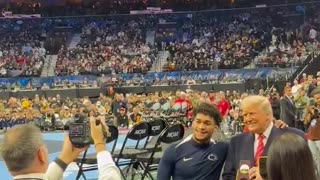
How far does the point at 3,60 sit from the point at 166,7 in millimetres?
13156

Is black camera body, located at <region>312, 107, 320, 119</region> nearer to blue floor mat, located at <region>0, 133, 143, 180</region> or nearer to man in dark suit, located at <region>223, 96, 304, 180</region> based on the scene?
man in dark suit, located at <region>223, 96, 304, 180</region>

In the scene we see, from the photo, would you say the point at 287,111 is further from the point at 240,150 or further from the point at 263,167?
the point at 263,167

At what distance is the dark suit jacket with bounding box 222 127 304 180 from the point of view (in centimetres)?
476

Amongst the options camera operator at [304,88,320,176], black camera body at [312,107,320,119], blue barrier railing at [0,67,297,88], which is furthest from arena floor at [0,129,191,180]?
blue barrier railing at [0,67,297,88]

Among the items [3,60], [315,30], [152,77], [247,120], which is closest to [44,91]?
[152,77]

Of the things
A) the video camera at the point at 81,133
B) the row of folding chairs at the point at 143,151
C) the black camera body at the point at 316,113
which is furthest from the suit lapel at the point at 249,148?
the row of folding chairs at the point at 143,151

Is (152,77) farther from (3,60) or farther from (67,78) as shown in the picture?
(3,60)

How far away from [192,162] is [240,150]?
17.0 inches

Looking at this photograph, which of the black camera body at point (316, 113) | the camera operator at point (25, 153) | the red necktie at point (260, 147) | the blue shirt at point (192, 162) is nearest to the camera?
the camera operator at point (25, 153)

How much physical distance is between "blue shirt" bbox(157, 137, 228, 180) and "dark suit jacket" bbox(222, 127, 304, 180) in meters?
0.12

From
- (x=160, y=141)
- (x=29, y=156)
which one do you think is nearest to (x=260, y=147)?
(x=29, y=156)

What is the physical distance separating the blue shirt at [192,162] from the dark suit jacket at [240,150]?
12 cm

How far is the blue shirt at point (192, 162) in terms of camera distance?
5020mm

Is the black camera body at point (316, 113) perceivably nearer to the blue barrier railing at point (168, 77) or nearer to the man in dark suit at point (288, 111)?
the man in dark suit at point (288, 111)
